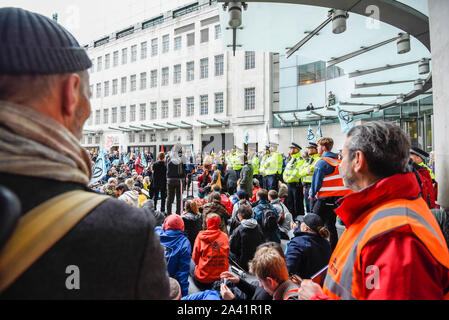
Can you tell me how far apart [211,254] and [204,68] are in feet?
92.8

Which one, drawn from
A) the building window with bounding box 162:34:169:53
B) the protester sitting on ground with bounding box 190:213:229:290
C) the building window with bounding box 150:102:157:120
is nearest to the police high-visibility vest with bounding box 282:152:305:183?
the protester sitting on ground with bounding box 190:213:229:290

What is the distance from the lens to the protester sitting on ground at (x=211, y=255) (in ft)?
12.8

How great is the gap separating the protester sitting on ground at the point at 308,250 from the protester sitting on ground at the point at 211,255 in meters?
1.08

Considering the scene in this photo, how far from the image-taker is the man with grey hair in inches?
41.4

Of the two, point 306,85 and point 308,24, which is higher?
point 306,85

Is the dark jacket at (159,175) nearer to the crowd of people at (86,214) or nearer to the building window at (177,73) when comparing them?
the crowd of people at (86,214)

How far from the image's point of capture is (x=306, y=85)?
74.5 ft

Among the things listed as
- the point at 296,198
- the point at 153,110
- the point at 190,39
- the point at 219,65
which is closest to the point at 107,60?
the point at 153,110

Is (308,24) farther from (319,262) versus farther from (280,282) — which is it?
(280,282)

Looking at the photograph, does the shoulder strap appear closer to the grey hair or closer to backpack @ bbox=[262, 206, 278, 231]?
the grey hair

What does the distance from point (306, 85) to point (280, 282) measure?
74.7ft

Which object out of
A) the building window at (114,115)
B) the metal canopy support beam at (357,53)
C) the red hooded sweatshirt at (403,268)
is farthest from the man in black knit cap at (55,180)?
the building window at (114,115)
